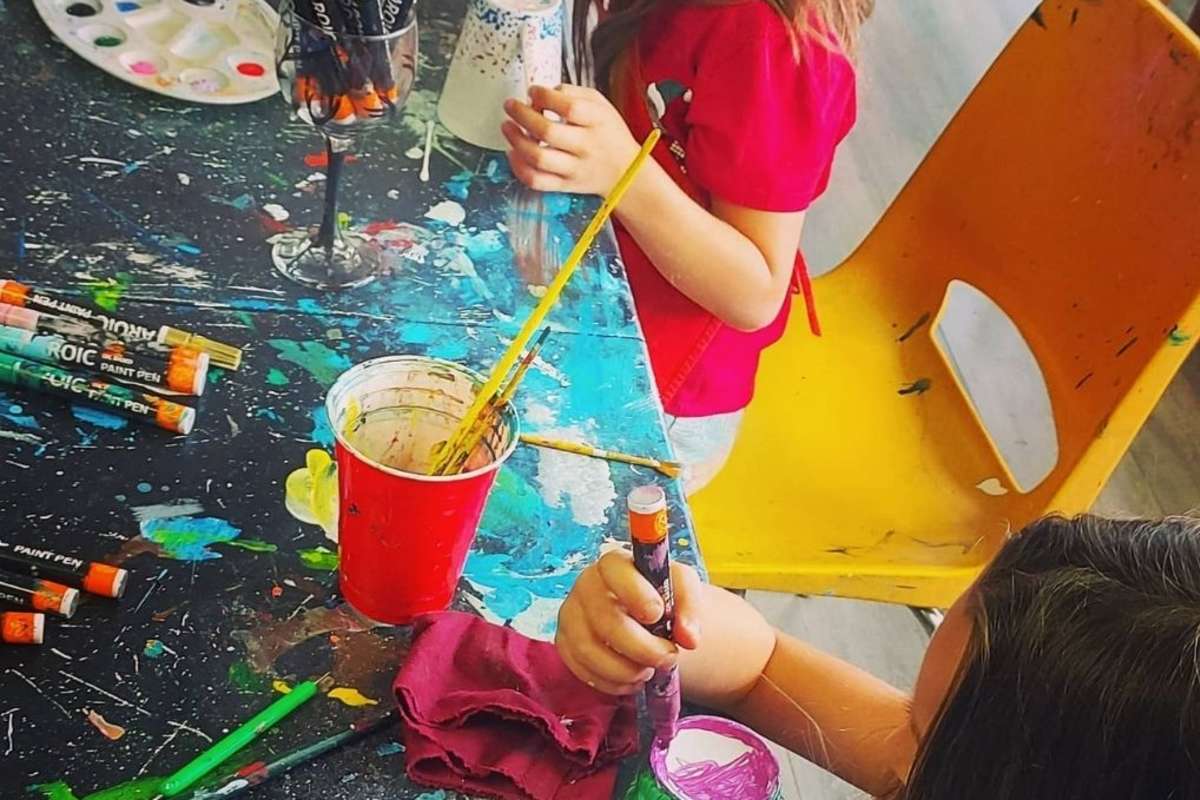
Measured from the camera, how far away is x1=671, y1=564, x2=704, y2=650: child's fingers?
0.69m

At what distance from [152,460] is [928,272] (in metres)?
0.85

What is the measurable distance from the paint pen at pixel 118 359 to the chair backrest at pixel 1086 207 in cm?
72

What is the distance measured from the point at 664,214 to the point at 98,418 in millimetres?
460

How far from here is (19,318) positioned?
2.63ft

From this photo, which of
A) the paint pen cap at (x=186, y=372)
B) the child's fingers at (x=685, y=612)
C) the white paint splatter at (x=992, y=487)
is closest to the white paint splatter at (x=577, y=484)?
the child's fingers at (x=685, y=612)

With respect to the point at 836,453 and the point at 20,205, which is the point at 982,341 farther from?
the point at 20,205

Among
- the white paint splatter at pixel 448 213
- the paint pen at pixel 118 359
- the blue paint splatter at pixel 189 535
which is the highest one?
the white paint splatter at pixel 448 213

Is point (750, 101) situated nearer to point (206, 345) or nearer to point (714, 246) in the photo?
point (714, 246)

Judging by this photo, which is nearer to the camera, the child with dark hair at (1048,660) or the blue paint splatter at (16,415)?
the child with dark hair at (1048,660)

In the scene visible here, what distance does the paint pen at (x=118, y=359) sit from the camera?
792 millimetres

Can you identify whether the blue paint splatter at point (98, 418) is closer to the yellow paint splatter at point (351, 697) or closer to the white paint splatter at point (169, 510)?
the white paint splatter at point (169, 510)

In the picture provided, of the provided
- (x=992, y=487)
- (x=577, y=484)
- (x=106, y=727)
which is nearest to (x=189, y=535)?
(x=106, y=727)

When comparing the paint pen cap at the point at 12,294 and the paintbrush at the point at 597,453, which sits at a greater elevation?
the paintbrush at the point at 597,453

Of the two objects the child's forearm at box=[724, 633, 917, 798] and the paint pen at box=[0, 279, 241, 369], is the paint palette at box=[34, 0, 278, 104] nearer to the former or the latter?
the paint pen at box=[0, 279, 241, 369]
